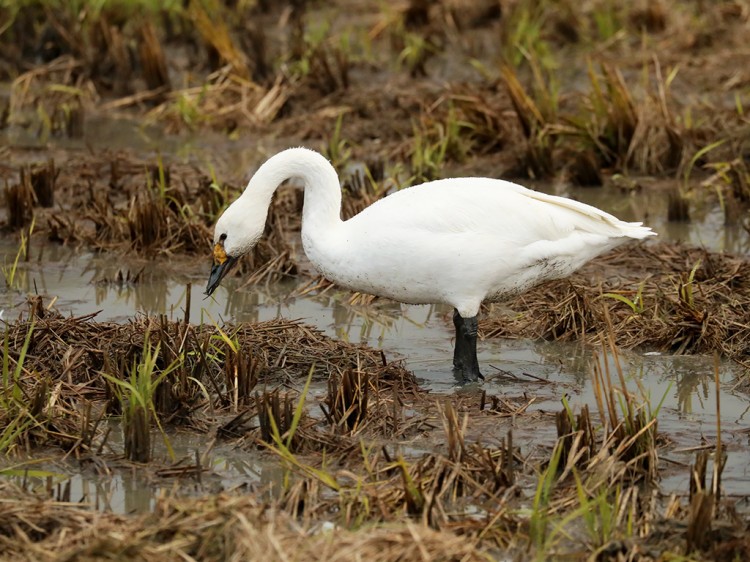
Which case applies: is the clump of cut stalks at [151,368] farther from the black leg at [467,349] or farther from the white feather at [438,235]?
the white feather at [438,235]

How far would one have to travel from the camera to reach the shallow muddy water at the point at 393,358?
4984 millimetres

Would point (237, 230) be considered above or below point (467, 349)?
above

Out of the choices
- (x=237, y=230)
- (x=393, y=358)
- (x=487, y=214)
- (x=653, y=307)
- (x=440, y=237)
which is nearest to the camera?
(x=440, y=237)

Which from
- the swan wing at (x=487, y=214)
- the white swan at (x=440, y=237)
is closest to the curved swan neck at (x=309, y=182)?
the white swan at (x=440, y=237)

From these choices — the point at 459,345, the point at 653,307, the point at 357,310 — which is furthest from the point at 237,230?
the point at 653,307

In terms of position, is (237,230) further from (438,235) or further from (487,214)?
(487,214)

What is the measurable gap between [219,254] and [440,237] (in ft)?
3.62

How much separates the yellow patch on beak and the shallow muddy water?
31 cm

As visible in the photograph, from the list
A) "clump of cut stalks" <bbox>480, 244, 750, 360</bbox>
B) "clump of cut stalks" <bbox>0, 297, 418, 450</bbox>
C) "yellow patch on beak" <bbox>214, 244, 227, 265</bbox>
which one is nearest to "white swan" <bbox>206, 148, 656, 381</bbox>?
"yellow patch on beak" <bbox>214, 244, 227, 265</bbox>

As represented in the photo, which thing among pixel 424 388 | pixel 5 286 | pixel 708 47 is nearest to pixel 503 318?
pixel 424 388

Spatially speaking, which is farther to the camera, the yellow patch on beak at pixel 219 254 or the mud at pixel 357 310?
the yellow patch on beak at pixel 219 254

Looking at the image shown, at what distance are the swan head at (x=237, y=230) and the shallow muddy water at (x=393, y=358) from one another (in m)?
0.35

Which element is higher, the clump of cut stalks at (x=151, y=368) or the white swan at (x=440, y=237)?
the white swan at (x=440, y=237)

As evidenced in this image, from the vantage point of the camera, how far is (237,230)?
6.12 metres
